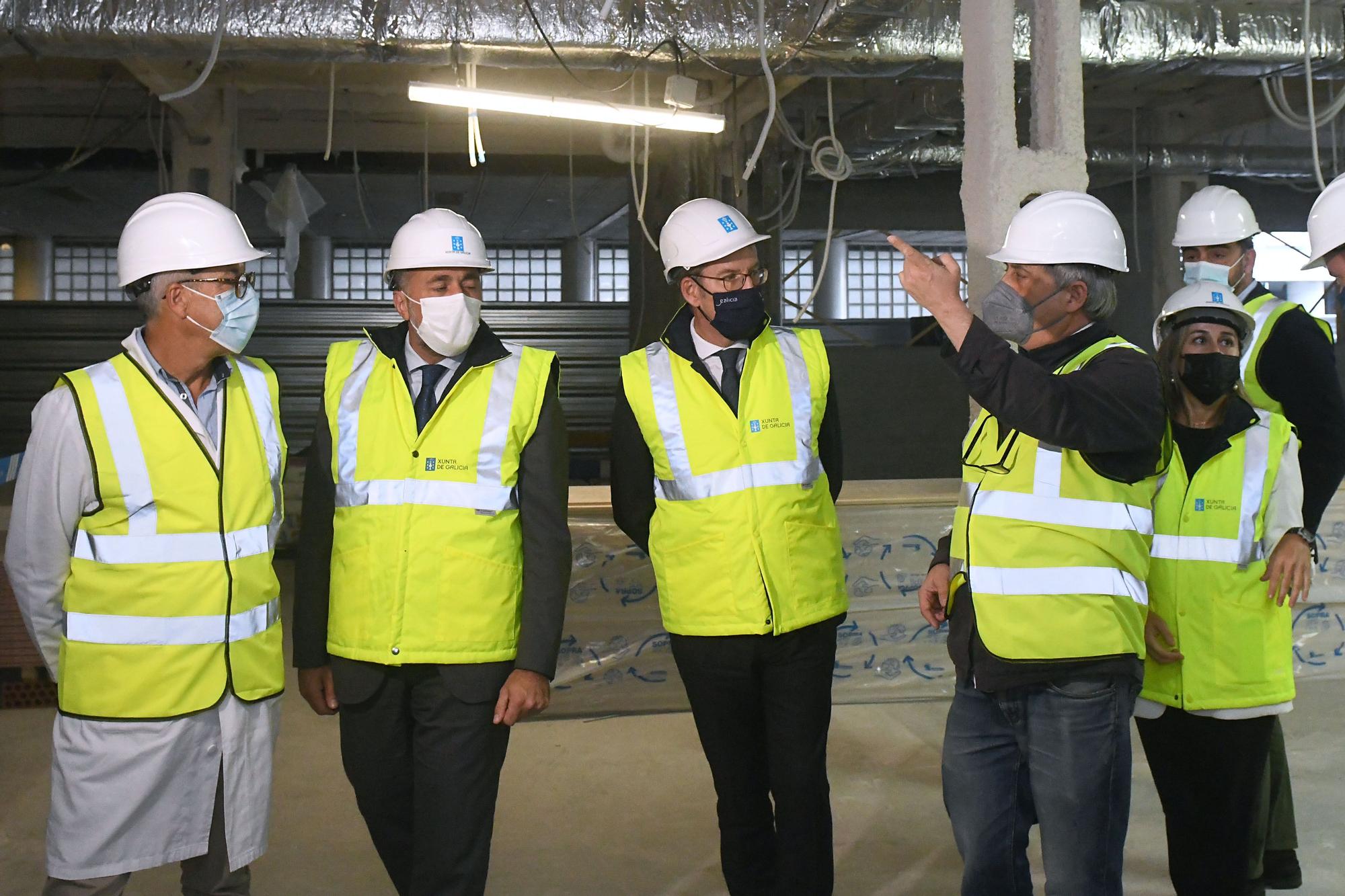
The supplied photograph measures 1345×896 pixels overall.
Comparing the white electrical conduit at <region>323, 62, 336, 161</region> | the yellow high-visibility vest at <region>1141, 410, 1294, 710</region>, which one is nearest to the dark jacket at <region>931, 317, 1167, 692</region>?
the yellow high-visibility vest at <region>1141, 410, 1294, 710</region>

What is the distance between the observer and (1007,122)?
3.50m

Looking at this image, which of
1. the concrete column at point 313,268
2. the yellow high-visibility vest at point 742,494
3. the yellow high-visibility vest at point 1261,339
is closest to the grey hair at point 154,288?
the yellow high-visibility vest at point 742,494

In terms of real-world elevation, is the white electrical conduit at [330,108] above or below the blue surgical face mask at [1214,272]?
above

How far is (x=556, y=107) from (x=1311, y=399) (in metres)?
3.30

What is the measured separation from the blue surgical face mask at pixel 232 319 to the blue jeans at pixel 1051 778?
1603 mm

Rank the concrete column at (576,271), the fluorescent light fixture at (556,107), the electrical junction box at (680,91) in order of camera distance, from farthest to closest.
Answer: the concrete column at (576,271), the electrical junction box at (680,91), the fluorescent light fixture at (556,107)

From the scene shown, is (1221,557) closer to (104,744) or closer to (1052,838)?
(1052,838)

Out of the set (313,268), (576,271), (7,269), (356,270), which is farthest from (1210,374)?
(7,269)

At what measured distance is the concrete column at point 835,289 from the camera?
17812mm

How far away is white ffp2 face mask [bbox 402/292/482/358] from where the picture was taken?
2.53m

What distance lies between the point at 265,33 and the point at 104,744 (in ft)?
13.0

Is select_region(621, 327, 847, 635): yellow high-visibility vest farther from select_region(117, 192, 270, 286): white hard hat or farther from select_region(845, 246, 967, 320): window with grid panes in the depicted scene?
select_region(845, 246, 967, 320): window with grid panes

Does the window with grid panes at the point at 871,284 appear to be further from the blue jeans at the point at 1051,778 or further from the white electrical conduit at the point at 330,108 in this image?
the blue jeans at the point at 1051,778

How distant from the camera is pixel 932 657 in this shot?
196 inches
